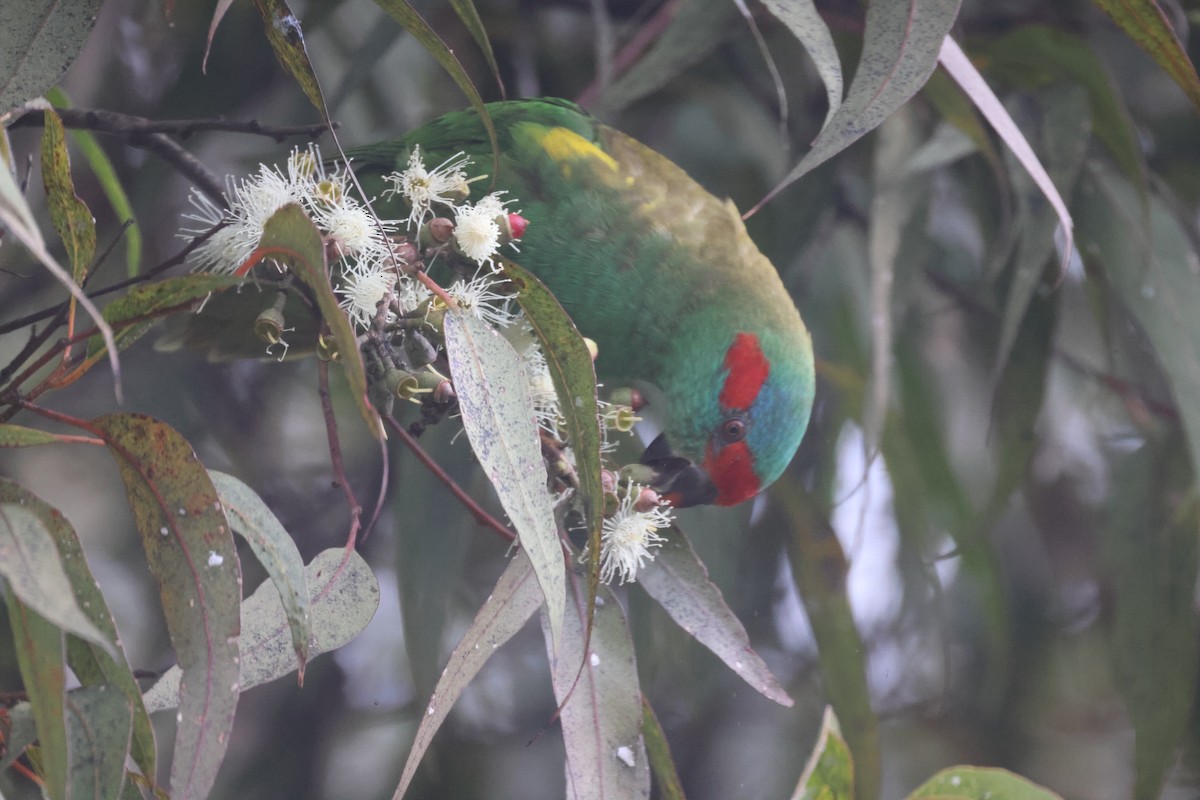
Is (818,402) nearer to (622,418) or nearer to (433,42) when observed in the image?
(622,418)

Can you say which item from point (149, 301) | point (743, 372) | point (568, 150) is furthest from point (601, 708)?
point (568, 150)

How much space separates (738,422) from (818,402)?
32.0 inches

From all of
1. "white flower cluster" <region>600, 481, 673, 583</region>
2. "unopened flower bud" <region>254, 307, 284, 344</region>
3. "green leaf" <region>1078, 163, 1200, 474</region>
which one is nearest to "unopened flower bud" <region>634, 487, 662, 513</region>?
"white flower cluster" <region>600, 481, 673, 583</region>

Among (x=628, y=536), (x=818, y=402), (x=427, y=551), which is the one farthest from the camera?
(x=818, y=402)

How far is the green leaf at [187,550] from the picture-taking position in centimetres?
67

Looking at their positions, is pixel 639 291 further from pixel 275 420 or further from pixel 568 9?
pixel 275 420

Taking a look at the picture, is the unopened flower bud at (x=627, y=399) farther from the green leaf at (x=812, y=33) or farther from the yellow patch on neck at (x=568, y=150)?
the yellow patch on neck at (x=568, y=150)

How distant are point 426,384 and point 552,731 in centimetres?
170

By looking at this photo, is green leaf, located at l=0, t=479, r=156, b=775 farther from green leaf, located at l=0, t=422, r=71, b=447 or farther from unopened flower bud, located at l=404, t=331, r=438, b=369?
unopened flower bud, located at l=404, t=331, r=438, b=369

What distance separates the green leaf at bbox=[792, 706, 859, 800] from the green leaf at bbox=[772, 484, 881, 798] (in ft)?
2.26

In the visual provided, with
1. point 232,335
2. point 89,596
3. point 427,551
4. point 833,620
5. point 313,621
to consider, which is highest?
point 232,335


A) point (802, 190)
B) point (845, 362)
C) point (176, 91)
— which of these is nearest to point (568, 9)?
point (802, 190)

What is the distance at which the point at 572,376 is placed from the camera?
2.34 ft

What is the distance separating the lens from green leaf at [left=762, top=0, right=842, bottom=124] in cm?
78
